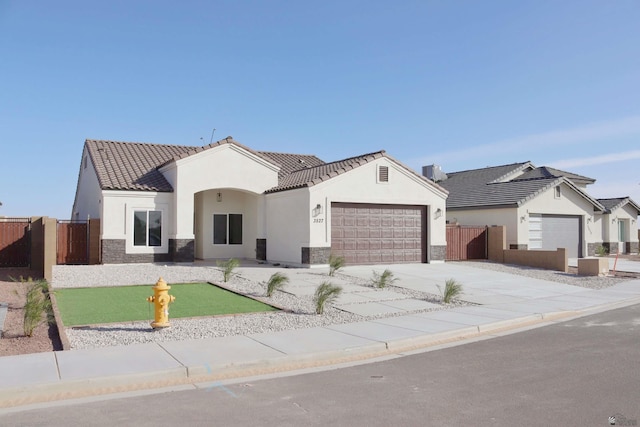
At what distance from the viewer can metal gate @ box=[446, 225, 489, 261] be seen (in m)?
27.4

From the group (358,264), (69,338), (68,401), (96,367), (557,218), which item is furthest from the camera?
(557,218)

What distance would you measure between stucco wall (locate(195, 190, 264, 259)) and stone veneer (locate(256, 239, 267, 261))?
0.82 meters

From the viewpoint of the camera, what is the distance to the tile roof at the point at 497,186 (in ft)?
97.7

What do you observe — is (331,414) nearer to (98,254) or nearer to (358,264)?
(358,264)

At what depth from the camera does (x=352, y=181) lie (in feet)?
75.4

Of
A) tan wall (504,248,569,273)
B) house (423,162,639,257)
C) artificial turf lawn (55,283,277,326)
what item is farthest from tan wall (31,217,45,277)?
house (423,162,639,257)

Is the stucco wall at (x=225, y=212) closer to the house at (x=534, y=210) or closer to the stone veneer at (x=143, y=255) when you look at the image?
the stone veneer at (x=143, y=255)

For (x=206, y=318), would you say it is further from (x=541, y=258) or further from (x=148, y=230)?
(x=541, y=258)

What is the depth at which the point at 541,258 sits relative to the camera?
25156 mm

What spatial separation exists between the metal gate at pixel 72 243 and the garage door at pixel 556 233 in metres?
22.2

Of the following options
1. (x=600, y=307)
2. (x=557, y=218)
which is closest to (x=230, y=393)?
(x=600, y=307)

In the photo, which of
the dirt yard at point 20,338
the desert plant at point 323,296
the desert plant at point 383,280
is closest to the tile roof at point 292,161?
the desert plant at point 383,280

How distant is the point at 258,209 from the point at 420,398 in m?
19.5

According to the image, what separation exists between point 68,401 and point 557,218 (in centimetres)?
2929
